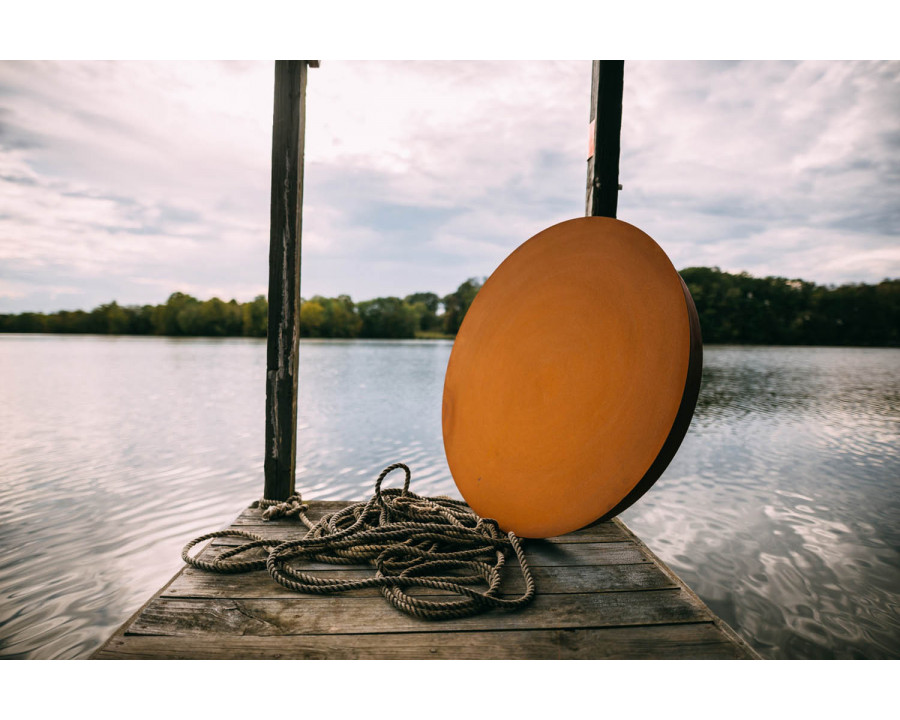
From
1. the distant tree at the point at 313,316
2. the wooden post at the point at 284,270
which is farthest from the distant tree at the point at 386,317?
the wooden post at the point at 284,270

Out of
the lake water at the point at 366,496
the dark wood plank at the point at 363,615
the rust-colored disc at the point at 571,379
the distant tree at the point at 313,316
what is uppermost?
the distant tree at the point at 313,316

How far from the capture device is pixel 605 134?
8.23 feet

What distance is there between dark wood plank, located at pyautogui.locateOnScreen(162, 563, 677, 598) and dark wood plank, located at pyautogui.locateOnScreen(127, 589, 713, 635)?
0.04 meters

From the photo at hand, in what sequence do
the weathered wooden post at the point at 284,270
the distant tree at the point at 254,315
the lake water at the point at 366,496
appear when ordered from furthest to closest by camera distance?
the distant tree at the point at 254,315 < the lake water at the point at 366,496 < the weathered wooden post at the point at 284,270

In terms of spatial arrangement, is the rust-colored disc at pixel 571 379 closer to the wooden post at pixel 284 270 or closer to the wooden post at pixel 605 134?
the wooden post at pixel 605 134

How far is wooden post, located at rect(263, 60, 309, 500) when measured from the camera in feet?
8.54

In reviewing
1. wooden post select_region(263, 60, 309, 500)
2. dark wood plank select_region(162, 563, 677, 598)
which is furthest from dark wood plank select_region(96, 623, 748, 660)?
wooden post select_region(263, 60, 309, 500)

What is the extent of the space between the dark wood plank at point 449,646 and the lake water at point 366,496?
143 cm

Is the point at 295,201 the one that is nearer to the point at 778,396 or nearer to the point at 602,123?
the point at 602,123

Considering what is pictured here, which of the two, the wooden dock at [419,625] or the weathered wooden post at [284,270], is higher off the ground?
the weathered wooden post at [284,270]

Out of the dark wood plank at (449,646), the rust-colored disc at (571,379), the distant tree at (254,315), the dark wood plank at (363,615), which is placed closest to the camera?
the dark wood plank at (449,646)

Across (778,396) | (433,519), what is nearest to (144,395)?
(433,519)

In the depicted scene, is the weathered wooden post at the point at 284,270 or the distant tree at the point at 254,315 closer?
the weathered wooden post at the point at 284,270

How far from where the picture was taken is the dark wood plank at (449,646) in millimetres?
1348
